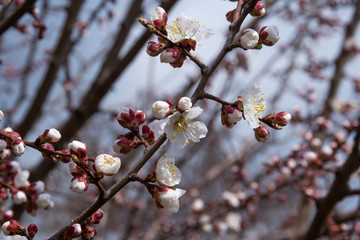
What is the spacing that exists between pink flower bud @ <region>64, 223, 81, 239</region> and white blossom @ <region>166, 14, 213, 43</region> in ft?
2.43

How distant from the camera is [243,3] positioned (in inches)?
49.9

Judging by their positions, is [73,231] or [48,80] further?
[48,80]

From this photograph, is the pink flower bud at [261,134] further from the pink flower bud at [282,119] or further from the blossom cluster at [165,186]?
the blossom cluster at [165,186]

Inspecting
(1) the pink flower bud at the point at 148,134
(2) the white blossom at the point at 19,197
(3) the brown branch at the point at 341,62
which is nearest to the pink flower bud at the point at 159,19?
(1) the pink flower bud at the point at 148,134

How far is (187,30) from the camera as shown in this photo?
4.25 feet

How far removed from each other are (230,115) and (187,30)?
0.40 m

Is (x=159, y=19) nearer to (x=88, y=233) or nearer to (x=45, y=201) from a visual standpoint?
(x=88, y=233)

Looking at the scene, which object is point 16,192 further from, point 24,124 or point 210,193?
point 210,193

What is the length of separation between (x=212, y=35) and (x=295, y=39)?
15.2ft

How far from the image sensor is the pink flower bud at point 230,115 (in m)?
1.12

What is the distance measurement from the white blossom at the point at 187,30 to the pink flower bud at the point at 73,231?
2.43 feet

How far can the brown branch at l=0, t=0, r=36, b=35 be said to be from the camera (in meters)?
1.58

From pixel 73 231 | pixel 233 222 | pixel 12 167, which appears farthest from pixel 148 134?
pixel 233 222

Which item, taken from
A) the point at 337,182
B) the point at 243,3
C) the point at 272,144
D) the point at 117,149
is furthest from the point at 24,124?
the point at 272,144
